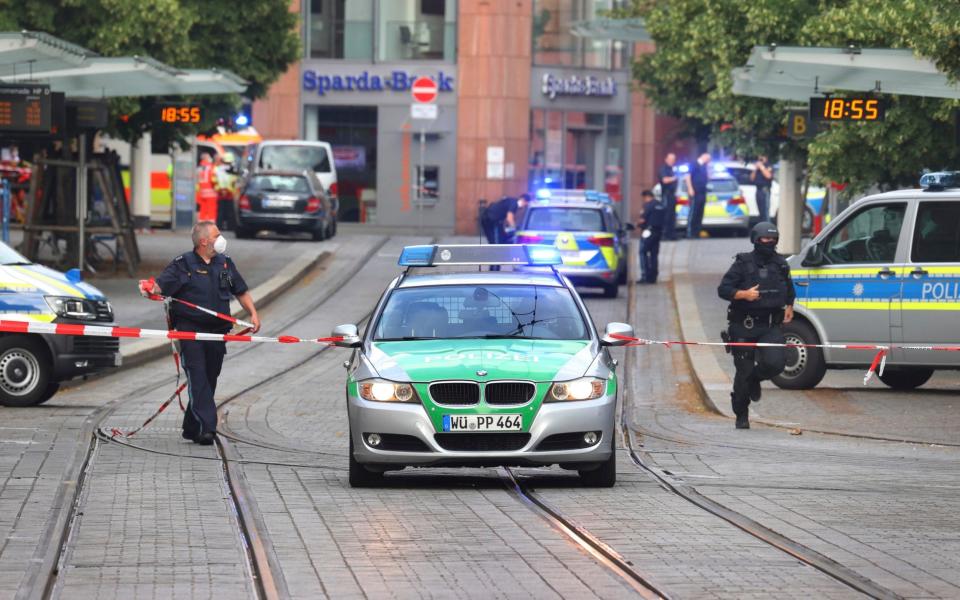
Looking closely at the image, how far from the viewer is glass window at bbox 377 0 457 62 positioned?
56125mm

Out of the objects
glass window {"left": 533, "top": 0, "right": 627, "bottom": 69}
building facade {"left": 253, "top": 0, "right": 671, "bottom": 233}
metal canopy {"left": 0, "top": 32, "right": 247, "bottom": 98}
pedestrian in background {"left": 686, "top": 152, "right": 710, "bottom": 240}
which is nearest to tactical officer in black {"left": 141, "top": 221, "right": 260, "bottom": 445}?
metal canopy {"left": 0, "top": 32, "right": 247, "bottom": 98}

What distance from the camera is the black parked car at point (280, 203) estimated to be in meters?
41.3

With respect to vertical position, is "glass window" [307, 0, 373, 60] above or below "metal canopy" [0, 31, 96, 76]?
above

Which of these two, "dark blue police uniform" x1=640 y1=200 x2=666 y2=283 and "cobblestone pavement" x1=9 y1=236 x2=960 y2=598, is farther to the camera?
"dark blue police uniform" x1=640 y1=200 x2=666 y2=283

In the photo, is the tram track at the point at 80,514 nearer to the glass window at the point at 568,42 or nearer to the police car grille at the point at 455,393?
the police car grille at the point at 455,393

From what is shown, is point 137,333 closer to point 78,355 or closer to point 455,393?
point 78,355

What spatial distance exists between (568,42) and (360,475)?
46338mm

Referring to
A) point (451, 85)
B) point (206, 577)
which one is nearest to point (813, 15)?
point (206, 577)

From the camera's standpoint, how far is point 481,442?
12.0 meters

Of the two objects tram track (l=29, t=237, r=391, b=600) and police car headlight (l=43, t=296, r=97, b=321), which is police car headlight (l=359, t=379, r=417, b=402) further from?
police car headlight (l=43, t=296, r=97, b=321)

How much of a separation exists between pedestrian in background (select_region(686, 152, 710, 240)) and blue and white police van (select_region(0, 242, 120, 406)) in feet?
88.1

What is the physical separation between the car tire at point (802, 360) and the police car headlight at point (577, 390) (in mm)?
8174

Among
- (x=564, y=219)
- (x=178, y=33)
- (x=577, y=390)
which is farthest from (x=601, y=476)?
(x=178, y=33)

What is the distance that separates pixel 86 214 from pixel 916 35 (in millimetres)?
16787
